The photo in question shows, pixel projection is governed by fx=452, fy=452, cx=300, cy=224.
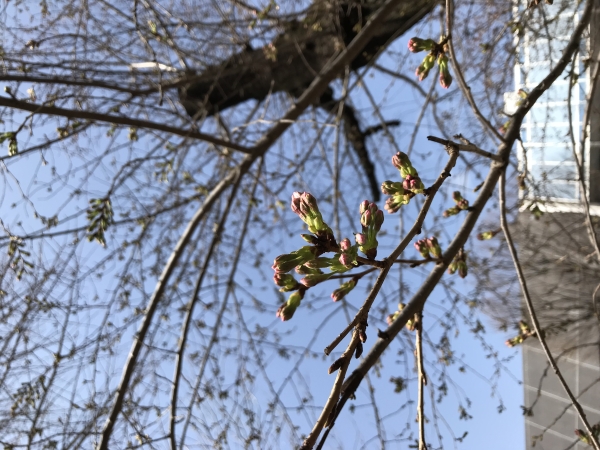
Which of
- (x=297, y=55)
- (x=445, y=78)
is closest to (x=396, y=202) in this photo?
(x=445, y=78)

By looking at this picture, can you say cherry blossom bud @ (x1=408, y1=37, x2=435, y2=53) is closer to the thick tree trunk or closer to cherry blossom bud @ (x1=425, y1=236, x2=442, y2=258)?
cherry blossom bud @ (x1=425, y1=236, x2=442, y2=258)

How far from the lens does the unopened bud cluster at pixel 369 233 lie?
3.40ft

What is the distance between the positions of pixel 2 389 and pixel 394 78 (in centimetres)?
451

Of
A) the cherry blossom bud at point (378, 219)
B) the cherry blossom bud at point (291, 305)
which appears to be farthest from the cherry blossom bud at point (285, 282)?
the cherry blossom bud at point (378, 219)

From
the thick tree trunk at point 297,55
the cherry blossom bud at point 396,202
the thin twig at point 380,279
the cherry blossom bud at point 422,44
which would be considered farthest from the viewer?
the thick tree trunk at point 297,55

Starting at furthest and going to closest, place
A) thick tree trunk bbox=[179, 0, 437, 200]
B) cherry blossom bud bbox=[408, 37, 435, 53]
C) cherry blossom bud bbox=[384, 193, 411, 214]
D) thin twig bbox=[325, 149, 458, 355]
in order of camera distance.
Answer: thick tree trunk bbox=[179, 0, 437, 200] → cherry blossom bud bbox=[408, 37, 435, 53] → cherry blossom bud bbox=[384, 193, 411, 214] → thin twig bbox=[325, 149, 458, 355]

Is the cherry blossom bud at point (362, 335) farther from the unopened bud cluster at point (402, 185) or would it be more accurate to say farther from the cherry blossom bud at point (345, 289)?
the unopened bud cluster at point (402, 185)

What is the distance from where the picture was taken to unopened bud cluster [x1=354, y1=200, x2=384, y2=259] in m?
1.04

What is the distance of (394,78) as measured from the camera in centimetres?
482

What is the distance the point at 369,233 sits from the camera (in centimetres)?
104

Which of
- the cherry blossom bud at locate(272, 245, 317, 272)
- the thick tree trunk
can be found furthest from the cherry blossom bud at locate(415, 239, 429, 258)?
the thick tree trunk

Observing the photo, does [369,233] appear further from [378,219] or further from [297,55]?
[297,55]

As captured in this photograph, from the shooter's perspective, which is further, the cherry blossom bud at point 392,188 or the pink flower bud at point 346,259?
the cherry blossom bud at point 392,188

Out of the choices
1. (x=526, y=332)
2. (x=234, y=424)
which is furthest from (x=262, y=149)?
(x=234, y=424)
